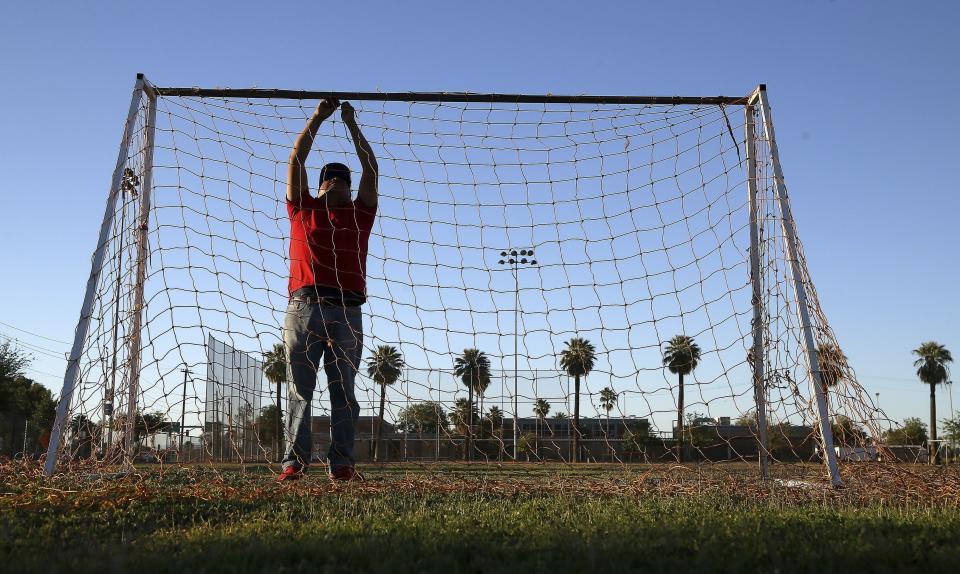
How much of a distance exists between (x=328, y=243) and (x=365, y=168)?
2.16 feet

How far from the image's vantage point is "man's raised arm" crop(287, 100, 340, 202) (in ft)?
19.3

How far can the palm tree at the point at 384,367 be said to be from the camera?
597 cm

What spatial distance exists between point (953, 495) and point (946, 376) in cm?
5771

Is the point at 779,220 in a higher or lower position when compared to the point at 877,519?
higher

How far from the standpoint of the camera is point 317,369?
557 cm

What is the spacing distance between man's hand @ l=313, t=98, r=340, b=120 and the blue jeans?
1.57m

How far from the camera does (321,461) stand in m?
5.94

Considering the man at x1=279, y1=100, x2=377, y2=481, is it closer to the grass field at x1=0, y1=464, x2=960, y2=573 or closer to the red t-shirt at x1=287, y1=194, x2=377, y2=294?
the red t-shirt at x1=287, y1=194, x2=377, y2=294

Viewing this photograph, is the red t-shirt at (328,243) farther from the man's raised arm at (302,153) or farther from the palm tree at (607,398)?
the palm tree at (607,398)

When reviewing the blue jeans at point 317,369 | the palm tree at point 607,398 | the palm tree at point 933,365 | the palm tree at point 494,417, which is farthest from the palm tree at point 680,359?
the palm tree at point 933,365

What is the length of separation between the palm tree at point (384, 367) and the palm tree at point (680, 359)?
6.44 feet

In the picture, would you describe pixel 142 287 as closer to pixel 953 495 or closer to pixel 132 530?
pixel 132 530

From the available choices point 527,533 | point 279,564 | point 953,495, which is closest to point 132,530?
point 279,564

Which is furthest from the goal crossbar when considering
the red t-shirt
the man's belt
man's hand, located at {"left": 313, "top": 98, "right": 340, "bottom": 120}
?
the man's belt
